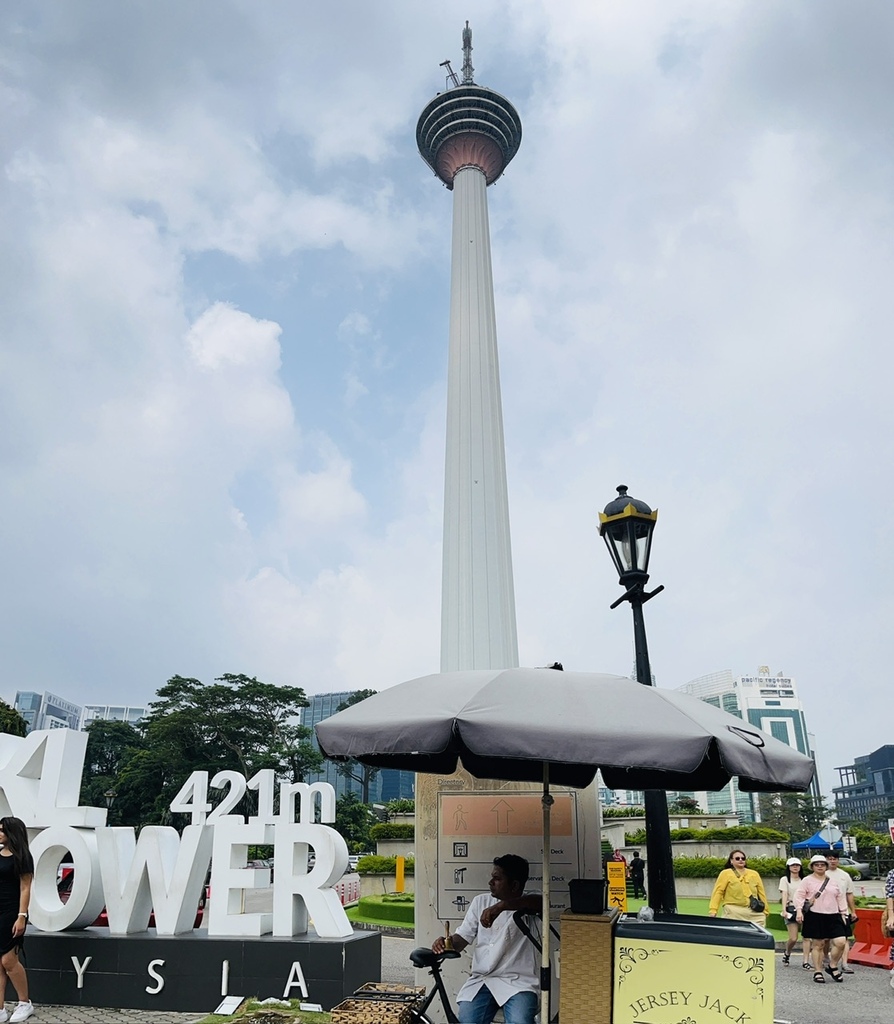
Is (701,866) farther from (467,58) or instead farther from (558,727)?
(467,58)

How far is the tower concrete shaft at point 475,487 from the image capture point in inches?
1857

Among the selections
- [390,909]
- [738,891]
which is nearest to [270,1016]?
[738,891]

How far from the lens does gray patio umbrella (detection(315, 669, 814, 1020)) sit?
4125mm

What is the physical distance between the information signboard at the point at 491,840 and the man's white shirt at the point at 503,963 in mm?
1622

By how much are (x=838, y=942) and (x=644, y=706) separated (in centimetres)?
842

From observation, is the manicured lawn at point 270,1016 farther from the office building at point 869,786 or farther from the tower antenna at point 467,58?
the office building at point 869,786

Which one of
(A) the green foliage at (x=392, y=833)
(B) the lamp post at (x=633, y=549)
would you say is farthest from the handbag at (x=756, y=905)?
(A) the green foliage at (x=392, y=833)

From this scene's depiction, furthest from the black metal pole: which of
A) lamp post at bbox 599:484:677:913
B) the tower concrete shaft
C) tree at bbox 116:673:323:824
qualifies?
tree at bbox 116:673:323:824

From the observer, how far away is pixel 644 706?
15.0 ft

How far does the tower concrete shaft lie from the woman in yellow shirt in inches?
1427

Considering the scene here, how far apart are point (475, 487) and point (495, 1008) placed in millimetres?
43716

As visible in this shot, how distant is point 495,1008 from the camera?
5480 millimetres

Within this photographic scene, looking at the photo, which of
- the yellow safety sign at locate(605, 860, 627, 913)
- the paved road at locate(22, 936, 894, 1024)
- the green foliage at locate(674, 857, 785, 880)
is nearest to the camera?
the paved road at locate(22, 936, 894, 1024)

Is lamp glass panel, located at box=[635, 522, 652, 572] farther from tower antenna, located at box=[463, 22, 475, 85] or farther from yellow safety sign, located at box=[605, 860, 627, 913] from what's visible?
tower antenna, located at box=[463, 22, 475, 85]
